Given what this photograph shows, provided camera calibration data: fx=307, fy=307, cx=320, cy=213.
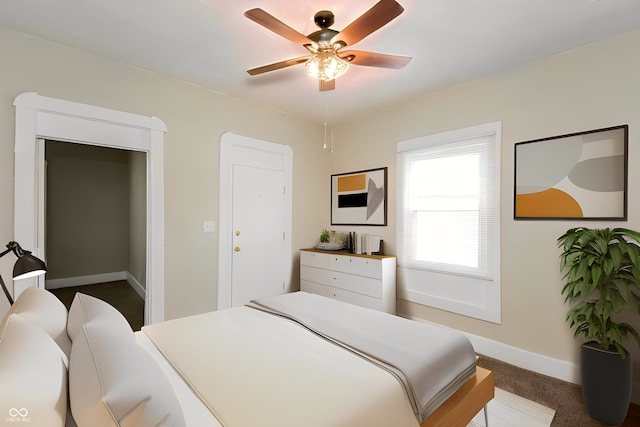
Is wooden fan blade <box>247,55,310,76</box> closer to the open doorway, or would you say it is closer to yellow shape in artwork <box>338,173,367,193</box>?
yellow shape in artwork <box>338,173,367,193</box>

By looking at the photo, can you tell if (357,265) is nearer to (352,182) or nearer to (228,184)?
(352,182)

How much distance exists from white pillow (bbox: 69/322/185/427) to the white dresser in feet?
8.73

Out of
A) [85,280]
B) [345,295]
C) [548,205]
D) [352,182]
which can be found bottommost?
[85,280]

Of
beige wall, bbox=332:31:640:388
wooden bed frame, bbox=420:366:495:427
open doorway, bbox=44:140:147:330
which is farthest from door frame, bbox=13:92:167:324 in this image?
beige wall, bbox=332:31:640:388

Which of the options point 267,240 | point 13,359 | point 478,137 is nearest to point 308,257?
point 267,240

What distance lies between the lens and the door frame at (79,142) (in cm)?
230

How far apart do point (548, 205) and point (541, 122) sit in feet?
2.34

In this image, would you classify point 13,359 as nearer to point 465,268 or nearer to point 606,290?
point 606,290

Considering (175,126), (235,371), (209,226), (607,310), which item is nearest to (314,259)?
(209,226)

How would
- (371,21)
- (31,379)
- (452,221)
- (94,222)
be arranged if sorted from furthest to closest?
(94,222), (452,221), (371,21), (31,379)

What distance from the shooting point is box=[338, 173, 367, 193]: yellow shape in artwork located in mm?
4055

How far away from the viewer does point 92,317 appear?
1299 mm

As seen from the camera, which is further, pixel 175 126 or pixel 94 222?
pixel 94 222

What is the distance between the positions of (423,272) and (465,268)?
457 millimetres
